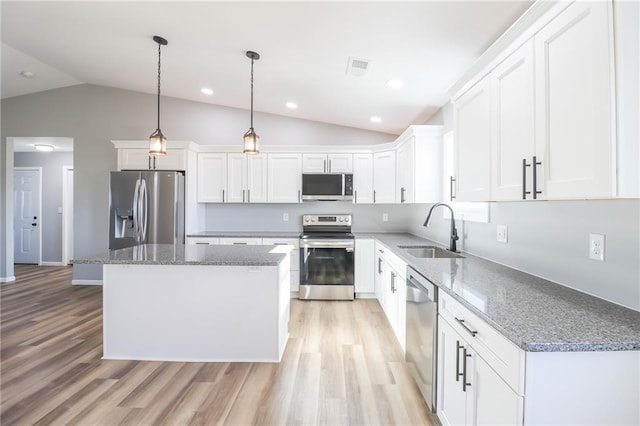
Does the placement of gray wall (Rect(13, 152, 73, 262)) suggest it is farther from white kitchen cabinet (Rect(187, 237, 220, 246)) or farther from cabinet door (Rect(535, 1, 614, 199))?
cabinet door (Rect(535, 1, 614, 199))

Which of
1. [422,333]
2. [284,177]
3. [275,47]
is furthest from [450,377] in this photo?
[284,177]

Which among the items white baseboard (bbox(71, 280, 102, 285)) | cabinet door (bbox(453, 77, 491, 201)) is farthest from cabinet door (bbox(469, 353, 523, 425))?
white baseboard (bbox(71, 280, 102, 285))

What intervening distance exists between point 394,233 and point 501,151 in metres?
3.08

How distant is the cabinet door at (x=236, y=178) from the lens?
441cm

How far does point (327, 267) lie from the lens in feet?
13.3

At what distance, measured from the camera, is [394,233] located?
15.1ft

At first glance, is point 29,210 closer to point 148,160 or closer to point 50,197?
point 50,197

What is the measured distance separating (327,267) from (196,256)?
1.98 metres

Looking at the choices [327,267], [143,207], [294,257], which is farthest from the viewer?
[294,257]

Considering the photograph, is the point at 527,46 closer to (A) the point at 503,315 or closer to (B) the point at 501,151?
(B) the point at 501,151

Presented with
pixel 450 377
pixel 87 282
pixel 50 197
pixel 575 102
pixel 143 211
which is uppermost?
pixel 575 102

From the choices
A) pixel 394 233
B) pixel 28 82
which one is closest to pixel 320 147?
pixel 394 233

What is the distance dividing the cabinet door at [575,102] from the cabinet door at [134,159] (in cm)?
438

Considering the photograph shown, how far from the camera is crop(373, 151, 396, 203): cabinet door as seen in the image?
13.8ft
